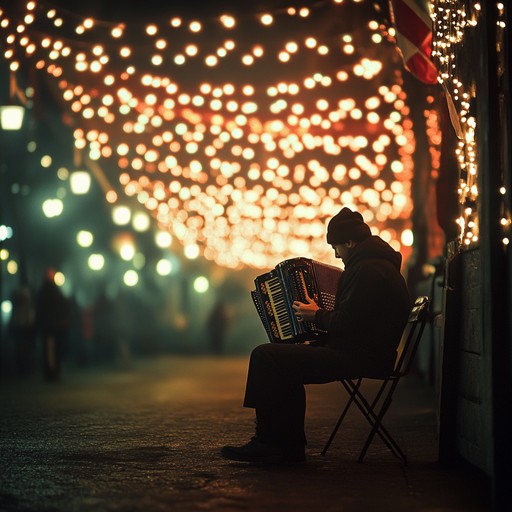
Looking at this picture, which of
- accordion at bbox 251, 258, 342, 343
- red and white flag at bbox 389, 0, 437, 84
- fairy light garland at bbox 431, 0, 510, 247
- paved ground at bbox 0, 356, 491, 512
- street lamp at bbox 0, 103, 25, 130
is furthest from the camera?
street lamp at bbox 0, 103, 25, 130

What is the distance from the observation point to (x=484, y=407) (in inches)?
246

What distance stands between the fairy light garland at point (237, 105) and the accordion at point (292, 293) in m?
5.71

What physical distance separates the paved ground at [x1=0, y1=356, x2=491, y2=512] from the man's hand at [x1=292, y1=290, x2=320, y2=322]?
103 centimetres

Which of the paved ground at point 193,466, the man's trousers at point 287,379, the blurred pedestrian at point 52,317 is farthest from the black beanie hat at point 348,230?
the blurred pedestrian at point 52,317

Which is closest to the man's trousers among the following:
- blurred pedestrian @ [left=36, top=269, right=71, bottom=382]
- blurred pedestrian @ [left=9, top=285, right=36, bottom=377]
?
blurred pedestrian @ [left=36, top=269, right=71, bottom=382]

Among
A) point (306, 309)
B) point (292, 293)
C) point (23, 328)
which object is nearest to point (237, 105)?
point (23, 328)

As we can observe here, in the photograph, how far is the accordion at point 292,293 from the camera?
8.05 metres

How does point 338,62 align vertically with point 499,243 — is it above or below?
above

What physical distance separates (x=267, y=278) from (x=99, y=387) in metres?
9.60

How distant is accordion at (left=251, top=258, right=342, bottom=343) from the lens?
805 cm

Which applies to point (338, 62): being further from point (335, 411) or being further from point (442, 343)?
point (442, 343)

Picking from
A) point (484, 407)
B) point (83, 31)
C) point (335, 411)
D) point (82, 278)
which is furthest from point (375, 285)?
point (82, 278)

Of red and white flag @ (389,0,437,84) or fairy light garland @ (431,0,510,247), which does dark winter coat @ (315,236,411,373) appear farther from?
red and white flag @ (389,0,437,84)

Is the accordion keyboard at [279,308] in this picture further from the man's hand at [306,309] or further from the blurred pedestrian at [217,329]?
the blurred pedestrian at [217,329]
